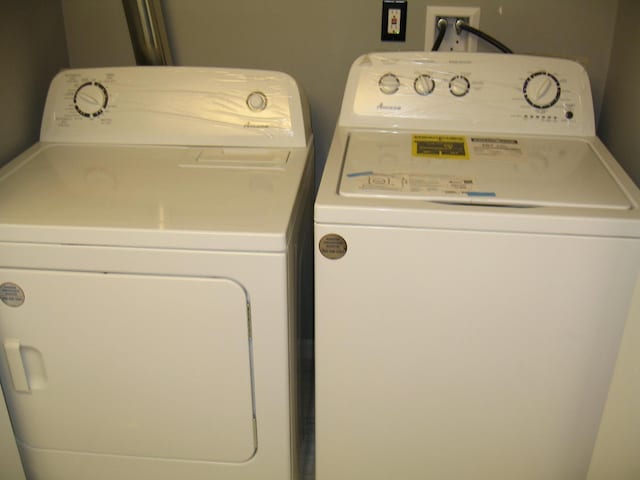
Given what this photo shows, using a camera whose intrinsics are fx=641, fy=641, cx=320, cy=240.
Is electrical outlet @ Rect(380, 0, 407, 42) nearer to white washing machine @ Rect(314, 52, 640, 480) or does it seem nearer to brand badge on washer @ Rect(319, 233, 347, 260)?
white washing machine @ Rect(314, 52, 640, 480)

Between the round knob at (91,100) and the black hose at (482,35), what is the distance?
3.08ft

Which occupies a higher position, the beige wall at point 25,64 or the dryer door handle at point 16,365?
the beige wall at point 25,64

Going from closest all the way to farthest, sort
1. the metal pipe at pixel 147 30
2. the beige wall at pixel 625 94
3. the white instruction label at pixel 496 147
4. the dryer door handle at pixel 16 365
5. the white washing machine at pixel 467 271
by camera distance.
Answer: the white washing machine at pixel 467 271, the dryer door handle at pixel 16 365, the white instruction label at pixel 496 147, the beige wall at pixel 625 94, the metal pipe at pixel 147 30

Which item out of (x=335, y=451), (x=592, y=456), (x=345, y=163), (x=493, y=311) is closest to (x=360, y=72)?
(x=345, y=163)

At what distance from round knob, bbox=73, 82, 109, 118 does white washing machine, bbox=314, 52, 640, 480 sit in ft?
1.96

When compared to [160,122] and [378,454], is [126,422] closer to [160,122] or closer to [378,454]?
[378,454]

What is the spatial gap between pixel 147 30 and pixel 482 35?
880mm

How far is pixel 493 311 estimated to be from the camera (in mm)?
1213

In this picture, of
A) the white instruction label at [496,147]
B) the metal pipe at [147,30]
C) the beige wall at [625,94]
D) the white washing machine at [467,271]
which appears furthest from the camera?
the metal pipe at [147,30]

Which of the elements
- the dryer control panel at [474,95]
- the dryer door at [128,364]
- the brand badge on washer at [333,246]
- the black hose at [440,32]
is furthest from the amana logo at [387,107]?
the dryer door at [128,364]

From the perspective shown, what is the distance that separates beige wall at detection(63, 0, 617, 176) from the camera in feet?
5.63

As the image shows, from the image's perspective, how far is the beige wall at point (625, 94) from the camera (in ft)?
4.96

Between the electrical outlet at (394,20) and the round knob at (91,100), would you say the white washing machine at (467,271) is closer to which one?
the electrical outlet at (394,20)

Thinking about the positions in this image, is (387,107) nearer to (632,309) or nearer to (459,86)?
(459,86)
